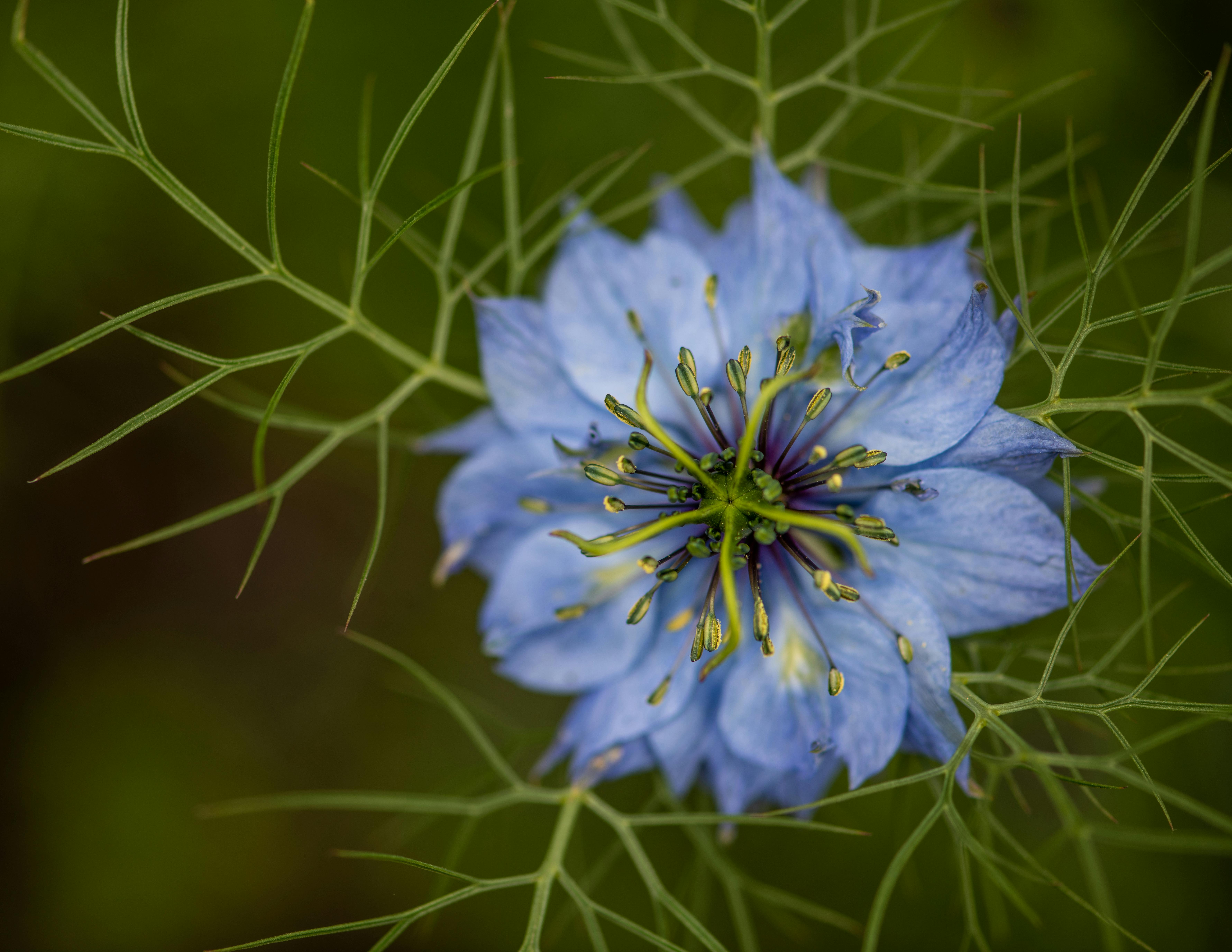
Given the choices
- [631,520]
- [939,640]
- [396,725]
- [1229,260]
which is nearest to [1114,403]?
[1229,260]

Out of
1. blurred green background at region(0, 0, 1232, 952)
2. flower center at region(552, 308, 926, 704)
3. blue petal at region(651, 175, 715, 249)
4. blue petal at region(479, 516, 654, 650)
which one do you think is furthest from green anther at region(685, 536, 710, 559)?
blurred green background at region(0, 0, 1232, 952)

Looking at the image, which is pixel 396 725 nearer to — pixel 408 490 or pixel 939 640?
pixel 408 490

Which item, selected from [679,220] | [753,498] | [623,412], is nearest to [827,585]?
[753,498]

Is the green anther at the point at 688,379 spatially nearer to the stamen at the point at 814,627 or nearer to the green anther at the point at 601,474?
the green anther at the point at 601,474

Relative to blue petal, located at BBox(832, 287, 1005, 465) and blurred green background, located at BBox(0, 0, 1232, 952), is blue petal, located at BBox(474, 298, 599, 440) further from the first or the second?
blurred green background, located at BBox(0, 0, 1232, 952)

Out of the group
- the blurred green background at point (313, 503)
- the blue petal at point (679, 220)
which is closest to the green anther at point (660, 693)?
the blue petal at point (679, 220)

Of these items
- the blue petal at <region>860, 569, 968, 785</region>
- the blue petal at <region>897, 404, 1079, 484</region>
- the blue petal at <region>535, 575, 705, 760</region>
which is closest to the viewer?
the blue petal at <region>897, 404, 1079, 484</region>
